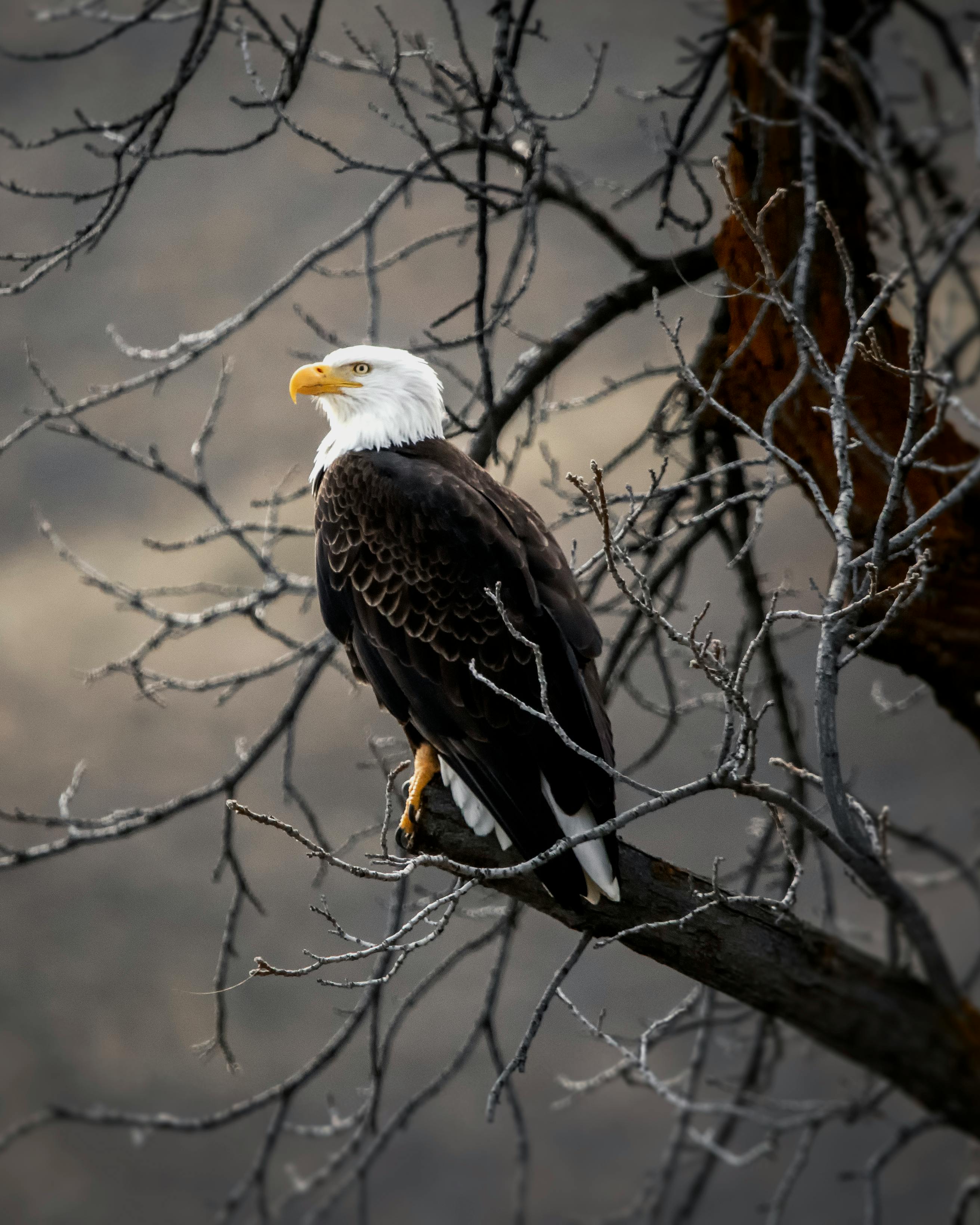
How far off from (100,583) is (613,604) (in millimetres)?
1144

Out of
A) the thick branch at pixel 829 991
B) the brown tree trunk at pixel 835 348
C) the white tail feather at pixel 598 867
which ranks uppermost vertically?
the brown tree trunk at pixel 835 348

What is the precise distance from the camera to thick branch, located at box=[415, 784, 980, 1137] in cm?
169

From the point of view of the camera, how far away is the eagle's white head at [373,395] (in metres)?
2.42

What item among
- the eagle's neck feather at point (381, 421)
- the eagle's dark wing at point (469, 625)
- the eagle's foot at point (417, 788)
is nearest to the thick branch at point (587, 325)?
the eagle's neck feather at point (381, 421)

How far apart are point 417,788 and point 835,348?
113 cm

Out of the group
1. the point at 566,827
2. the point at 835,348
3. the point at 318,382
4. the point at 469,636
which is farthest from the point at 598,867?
the point at 318,382

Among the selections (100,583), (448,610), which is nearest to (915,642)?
(448,610)

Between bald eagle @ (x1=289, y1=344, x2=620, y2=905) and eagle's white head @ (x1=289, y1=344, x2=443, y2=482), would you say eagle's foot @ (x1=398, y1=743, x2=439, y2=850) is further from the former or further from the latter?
eagle's white head @ (x1=289, y1=344, x2=443, y2=482)

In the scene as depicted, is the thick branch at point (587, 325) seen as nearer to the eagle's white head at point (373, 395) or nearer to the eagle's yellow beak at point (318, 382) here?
the eagle's white head at point (373, 395)

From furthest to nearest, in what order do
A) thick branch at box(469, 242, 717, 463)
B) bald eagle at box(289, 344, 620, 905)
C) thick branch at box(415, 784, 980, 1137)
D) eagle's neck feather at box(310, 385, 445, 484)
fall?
thick branch at box(469, 242, 717, 463) < eagle's neck feather at box(310, 385, 445, 484) < bald eagle at box(289, 344, 620, 905) < thick branch at box(415, 784, 980, 1137)

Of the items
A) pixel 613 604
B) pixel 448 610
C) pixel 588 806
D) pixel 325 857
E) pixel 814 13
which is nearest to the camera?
pixel 325 857

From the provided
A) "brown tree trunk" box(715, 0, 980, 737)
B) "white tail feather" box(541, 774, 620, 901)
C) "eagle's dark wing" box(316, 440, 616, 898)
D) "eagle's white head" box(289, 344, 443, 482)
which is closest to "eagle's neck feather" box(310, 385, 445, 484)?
"eagle's white head" box(289, 344, 443, 482)

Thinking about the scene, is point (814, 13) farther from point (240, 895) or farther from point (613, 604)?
point (240, 895)

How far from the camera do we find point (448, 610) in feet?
6.75
